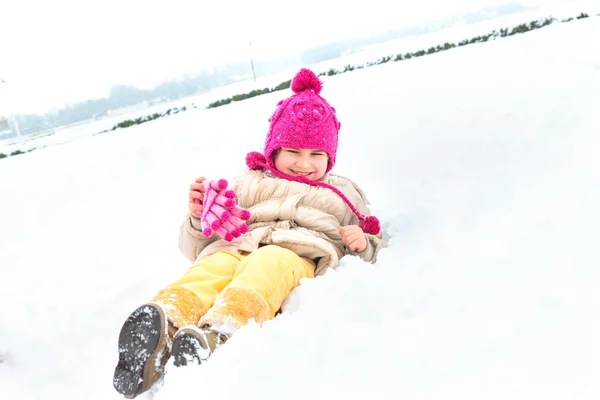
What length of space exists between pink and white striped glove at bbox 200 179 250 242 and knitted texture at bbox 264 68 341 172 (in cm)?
42

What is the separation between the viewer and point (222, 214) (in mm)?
1637

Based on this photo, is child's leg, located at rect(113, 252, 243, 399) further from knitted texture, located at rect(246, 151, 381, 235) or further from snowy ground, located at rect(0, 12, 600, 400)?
knitted texture, located at rect(246, 151, 381, 235)

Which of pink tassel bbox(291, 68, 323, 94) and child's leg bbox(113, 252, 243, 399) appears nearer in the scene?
child's leg bbox(113, 252, 243, 399)

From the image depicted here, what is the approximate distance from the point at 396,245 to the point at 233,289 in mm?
662

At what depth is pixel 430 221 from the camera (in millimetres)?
1846

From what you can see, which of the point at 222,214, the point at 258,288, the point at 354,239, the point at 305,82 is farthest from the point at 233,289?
the point at 305,82

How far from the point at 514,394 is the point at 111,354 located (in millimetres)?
1503

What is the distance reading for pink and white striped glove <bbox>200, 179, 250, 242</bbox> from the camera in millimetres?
1643

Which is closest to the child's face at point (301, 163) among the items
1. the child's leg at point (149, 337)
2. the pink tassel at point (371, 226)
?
the pink tassel at point (371, 226)

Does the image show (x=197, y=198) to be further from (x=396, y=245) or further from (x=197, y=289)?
(x=396, y=245)

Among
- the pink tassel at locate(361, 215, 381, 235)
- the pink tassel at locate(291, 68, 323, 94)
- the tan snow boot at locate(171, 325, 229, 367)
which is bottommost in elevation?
the pink tassel at locate(361, 215, 381, 235)

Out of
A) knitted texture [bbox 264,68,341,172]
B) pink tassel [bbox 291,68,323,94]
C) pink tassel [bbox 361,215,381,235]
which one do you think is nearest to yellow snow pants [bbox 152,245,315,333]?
pink tassel [bbox 361,215,381,235]

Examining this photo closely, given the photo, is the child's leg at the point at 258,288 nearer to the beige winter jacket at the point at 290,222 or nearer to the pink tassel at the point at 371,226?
the beige winter jacket at the point at 290,222

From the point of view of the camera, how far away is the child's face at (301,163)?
6.63 feet
